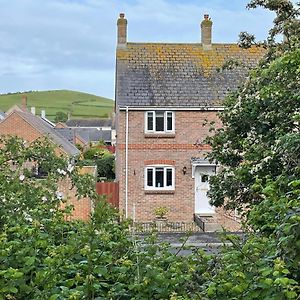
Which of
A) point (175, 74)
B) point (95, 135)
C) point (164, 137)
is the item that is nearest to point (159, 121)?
point (164, 137)

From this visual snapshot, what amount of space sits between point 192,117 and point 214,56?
3599 millimetres

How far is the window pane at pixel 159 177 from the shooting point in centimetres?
2536

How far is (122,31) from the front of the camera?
26.6 m

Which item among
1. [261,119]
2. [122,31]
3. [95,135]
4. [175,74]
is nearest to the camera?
[261,119]

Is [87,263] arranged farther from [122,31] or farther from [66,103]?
[66,103]

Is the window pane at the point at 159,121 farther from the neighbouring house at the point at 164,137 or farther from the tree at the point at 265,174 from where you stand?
the tree at the point at 265,174

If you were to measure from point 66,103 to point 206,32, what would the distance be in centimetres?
10003

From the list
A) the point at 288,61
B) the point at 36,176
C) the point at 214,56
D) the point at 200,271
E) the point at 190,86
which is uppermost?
the point at 214,56

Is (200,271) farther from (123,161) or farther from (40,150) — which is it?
(123,161)

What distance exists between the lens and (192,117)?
25469 mm

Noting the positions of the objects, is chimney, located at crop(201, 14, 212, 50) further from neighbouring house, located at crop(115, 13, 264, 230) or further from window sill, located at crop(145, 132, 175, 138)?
window sill, located at crop(145, 132, 175, 138)

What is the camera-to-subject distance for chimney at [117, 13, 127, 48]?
26.6 m

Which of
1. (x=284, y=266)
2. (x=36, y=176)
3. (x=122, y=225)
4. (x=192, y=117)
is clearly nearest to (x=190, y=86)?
(x=192, y=117)

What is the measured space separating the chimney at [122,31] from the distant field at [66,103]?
263ft
